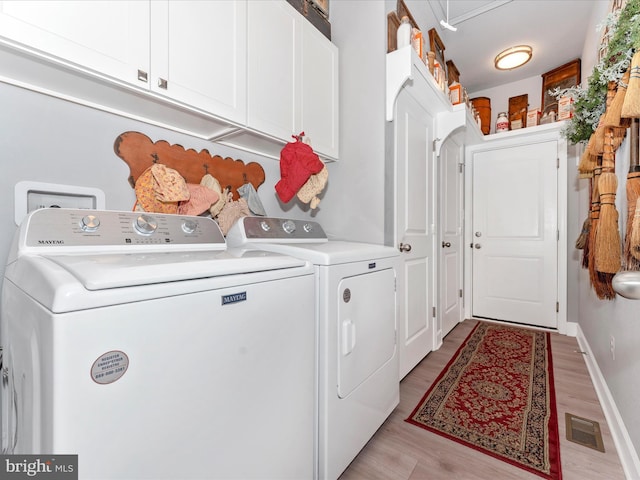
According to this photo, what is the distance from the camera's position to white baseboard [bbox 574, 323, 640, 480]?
1.23m

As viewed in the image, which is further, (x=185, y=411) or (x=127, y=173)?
(x=127, y=173)

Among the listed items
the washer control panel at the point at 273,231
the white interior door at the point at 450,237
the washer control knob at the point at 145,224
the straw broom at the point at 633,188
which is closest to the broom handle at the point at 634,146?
the straw broom at the point at 633,188

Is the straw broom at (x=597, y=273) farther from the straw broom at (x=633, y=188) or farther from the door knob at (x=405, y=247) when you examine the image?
the door knob at (x=405, y=247)

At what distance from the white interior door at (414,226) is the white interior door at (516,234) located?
1.40 metres

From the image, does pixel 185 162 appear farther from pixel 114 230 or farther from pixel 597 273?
pixel 597 273

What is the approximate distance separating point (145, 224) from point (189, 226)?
0.55ft

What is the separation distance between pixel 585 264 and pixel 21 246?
2.66 meters

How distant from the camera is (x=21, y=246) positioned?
2.68 ft

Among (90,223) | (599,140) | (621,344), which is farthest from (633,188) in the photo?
(90,223)

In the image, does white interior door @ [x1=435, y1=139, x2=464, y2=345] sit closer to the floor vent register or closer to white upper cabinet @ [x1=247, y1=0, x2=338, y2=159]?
the floor vent register

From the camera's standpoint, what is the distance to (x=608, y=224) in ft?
4.15

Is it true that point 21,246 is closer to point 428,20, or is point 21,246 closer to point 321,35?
point 321,35

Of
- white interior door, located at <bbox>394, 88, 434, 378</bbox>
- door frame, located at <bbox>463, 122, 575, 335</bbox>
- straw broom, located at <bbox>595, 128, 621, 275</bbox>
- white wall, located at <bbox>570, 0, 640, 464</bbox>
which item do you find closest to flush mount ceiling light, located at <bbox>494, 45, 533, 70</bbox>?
door frame, located at <bbox>463, 122, 575, 335</bbox>

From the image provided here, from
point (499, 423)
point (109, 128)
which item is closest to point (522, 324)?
point (499, 423)
